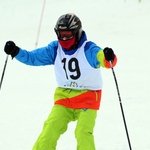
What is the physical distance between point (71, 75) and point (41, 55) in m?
0.41

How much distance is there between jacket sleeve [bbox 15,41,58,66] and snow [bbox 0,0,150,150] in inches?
52.8

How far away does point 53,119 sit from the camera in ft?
13.2

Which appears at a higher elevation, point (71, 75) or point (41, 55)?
point (41, 55)

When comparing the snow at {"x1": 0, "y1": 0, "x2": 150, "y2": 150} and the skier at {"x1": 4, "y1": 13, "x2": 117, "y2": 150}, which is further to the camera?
the snow at {"x1": 0, "y1": 0, "x2": 150, "y2": 150}

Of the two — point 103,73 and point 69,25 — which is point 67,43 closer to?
point 69,25

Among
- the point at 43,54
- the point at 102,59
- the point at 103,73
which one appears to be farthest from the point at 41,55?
the point at 103,73

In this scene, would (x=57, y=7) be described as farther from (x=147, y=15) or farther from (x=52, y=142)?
(x=52, y=142)

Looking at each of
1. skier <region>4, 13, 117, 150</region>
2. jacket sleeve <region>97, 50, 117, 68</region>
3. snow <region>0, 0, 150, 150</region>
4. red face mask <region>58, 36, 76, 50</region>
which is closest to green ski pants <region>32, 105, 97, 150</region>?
skier <region>4, 13, 117, 150</region>

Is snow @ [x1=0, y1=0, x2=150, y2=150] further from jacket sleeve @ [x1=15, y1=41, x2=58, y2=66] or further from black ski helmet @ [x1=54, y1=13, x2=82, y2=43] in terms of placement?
black ski helmet @ [x1=54, y1=13, x2=82, y2=43]

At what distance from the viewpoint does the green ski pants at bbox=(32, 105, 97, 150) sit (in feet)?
12.6

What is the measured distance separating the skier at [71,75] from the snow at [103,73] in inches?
41.7

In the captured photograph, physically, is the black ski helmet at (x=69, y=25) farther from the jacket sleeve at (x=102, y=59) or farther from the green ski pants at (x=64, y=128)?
the green ski pants at (x=64, y=128)

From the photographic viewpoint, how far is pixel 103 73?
28.8ft

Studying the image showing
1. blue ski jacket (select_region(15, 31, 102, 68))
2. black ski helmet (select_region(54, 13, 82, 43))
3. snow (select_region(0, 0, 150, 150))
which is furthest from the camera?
snow (select_region(0, 0, 150, 150))
